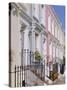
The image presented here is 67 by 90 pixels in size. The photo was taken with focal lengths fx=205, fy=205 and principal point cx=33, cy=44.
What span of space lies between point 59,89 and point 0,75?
580mm

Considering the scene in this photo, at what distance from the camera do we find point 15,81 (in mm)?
1861

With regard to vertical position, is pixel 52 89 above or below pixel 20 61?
below

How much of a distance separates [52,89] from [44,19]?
67cm

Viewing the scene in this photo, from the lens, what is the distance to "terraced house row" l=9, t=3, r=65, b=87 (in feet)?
6.11

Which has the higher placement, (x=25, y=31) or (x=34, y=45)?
(x=25, y=31)

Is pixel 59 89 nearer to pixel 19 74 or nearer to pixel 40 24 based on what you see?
pixel 19 74

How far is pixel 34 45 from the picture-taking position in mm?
1915

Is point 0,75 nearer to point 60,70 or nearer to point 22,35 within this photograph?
point 22,35

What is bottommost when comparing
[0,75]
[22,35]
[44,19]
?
[0,75]

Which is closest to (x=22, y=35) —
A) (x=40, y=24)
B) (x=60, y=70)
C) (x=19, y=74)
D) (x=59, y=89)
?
(x=40, y=24)

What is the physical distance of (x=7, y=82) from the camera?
6.07 feet

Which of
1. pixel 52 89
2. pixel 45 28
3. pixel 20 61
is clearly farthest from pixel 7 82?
pixel 45 28

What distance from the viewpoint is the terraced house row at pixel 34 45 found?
6.11 ft

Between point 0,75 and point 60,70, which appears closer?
point 0,75
